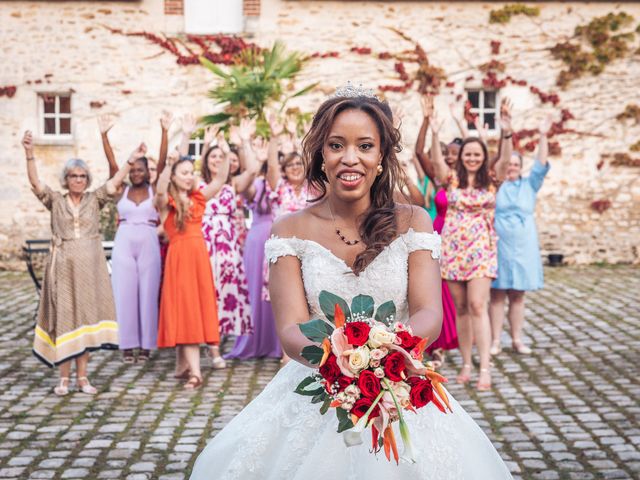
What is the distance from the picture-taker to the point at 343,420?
2377 millimetres

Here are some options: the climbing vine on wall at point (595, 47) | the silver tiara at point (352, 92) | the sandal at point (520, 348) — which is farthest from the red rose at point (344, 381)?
the climbing vine on wall at point (595, 47)

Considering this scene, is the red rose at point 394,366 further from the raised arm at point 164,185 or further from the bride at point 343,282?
the raised arm at point 164,185

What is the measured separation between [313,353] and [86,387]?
205 inches

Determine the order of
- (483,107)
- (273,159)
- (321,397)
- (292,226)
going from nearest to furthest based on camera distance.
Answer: (321,397) < (292,226) < (273,159) < (483,107)

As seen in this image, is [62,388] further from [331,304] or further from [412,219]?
[331,304]

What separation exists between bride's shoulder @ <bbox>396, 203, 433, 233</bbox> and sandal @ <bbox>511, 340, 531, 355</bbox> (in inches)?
239

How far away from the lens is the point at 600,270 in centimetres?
1670

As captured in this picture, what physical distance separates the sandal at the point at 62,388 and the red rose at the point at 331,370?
5.23 m

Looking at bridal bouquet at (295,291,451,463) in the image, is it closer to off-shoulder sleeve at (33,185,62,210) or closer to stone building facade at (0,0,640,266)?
off-shoulder sleeve at (33,185,62,210)

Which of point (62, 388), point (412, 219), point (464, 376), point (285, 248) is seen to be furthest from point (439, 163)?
point (285, 248)

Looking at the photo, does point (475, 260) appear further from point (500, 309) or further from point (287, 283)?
point (287, 283)

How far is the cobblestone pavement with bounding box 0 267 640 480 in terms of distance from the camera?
5285 millimetres

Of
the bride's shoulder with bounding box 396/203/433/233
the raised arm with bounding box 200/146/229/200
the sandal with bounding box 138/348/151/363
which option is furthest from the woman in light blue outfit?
the bride's shoulder with bounding box 396/203/433/233

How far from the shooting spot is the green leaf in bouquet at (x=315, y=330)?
2484 millimetres
